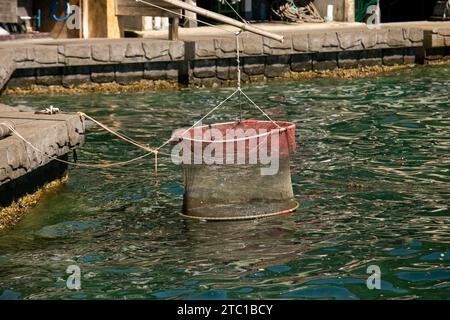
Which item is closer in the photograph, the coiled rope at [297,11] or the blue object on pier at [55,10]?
the blue object on pier at [55,10]

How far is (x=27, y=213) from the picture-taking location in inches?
424

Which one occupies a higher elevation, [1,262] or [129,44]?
[129,44]

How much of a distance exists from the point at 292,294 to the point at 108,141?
23.3 feet

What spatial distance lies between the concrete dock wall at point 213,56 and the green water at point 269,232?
333cm

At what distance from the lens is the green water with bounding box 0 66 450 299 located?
8500mm

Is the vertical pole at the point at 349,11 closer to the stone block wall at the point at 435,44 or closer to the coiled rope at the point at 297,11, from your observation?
the coiled rope at the point at 297,11

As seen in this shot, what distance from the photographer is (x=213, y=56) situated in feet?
64.6

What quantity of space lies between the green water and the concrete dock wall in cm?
333

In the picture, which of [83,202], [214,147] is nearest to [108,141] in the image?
[83,202]

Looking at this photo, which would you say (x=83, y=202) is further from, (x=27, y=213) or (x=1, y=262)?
(x=1, y=262)

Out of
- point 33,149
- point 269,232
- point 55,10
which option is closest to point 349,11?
point 55,10

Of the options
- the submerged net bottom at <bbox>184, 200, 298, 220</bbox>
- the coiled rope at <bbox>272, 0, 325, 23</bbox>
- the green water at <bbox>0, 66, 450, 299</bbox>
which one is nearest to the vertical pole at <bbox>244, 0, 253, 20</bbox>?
the coiled rope at <bbox>272, 0, 325, 23</bbox>

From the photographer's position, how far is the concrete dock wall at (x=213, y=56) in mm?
18750

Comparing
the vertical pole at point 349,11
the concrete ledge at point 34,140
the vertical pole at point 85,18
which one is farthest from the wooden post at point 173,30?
the concrete ledge at point 34,140
